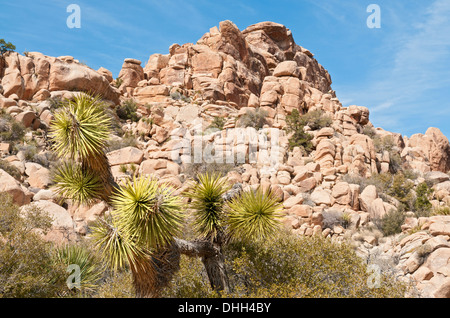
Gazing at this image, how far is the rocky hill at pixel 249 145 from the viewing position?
1850 centimetres

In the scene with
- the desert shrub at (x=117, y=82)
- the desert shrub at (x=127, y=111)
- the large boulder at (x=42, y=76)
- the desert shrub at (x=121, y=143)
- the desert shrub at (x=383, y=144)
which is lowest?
the desert shrub at (x=121, y=143)

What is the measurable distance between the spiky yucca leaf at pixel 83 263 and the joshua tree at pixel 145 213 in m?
2.62

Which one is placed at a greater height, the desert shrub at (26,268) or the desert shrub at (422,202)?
the desert shrub at (422,202)

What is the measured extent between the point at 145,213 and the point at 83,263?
4.60 metres

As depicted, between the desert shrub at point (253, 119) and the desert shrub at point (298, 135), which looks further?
the desert shrub at point (253, 119)

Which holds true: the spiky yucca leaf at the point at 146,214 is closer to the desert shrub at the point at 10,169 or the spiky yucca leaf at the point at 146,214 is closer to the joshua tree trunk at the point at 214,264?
the joshua tree trunk at the point at 214,264

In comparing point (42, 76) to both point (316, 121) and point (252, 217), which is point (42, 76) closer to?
point (316, 121)

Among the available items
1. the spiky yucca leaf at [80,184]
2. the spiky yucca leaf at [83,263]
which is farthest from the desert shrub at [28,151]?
the spiky yucca leaf at [80,184]

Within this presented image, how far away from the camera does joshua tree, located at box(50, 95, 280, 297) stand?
759 centimetres

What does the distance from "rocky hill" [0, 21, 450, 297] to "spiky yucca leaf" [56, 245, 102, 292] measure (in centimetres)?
363

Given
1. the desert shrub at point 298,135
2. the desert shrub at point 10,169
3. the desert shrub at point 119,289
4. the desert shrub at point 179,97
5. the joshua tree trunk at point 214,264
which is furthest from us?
the desert shrub at point 179,97

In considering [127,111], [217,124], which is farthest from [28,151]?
[217,124]

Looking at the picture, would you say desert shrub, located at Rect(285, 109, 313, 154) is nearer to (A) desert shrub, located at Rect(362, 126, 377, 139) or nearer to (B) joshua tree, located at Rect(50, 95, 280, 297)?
(A) desert shrub, located at Rect(362, 126, 377, 139)

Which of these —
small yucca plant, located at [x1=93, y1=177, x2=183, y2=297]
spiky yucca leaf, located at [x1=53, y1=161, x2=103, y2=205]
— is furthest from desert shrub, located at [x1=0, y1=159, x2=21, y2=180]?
small yucca plant, located at [x1=93, y1=177, x2=183, y2=297]
